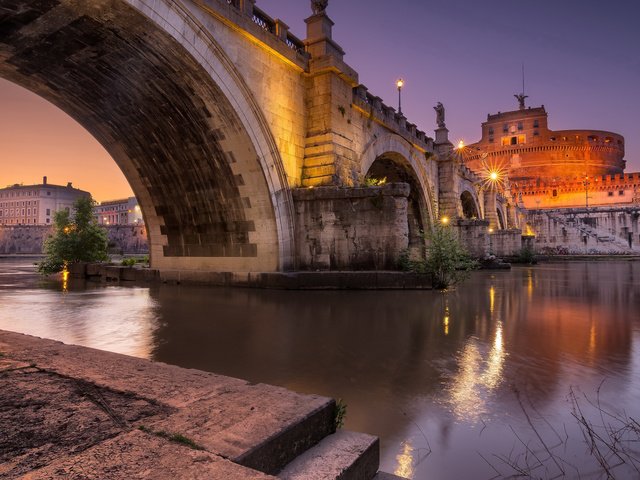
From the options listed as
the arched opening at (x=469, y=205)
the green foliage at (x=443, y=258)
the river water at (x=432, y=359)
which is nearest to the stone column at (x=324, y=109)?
the green foliage at (x=443, y=258)

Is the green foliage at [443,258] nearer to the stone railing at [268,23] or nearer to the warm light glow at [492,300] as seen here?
the warm light glow at [492,300]

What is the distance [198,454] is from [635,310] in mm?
9650

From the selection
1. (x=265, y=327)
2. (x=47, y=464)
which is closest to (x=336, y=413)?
(x=47, y=464)

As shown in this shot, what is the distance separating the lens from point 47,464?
144 cm

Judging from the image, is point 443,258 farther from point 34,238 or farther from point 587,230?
point 34,238

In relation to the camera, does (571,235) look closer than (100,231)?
No

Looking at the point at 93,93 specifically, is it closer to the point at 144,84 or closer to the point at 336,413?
the point at 144,84

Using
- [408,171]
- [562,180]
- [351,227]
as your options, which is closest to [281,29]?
[351,227]

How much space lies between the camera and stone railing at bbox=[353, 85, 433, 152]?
1623 centimetres

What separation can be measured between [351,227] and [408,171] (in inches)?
466

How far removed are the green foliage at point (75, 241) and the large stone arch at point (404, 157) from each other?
14153 millimetres

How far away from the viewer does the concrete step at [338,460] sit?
1.62 metres

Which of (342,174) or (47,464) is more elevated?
(342,174)

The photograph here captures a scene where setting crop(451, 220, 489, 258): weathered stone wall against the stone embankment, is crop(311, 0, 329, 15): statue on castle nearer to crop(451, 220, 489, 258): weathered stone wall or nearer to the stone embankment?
the stone embankment
